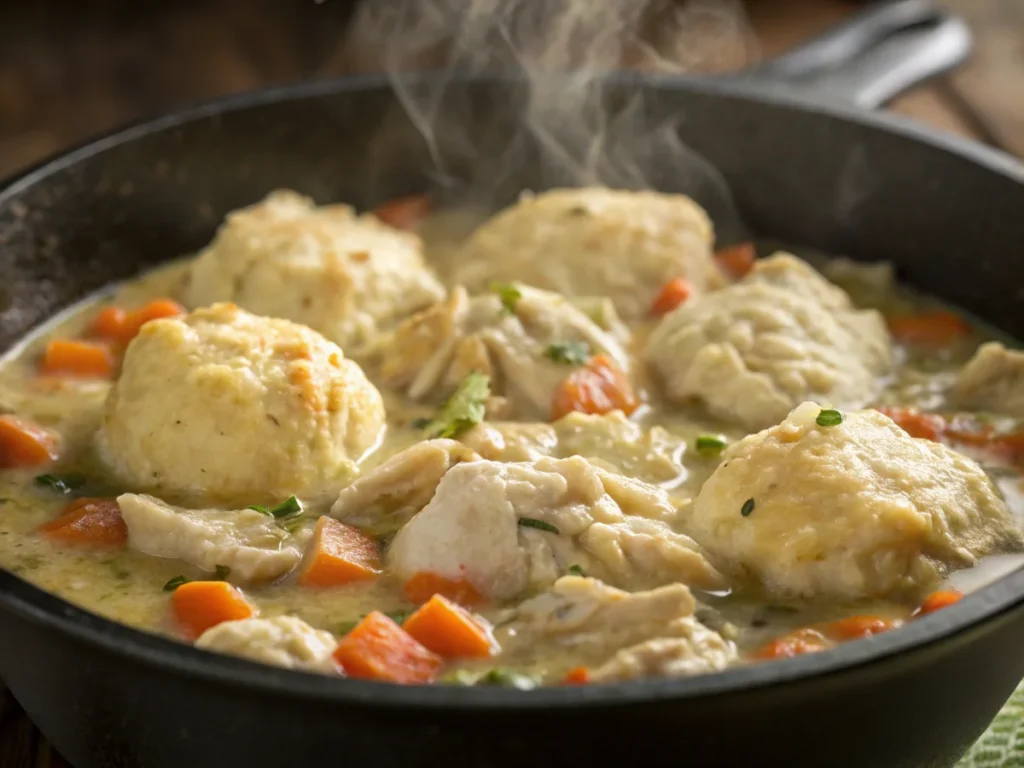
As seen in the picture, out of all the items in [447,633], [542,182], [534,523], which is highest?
[542,182]

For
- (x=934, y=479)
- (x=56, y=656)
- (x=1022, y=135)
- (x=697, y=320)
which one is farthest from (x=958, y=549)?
(x=1022, y=135)

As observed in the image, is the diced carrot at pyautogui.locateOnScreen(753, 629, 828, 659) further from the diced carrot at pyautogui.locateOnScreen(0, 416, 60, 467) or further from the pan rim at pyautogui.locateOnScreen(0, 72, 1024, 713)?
the diced carrot at pyautogui.locateOnScreen(0, 416, 60, 467)

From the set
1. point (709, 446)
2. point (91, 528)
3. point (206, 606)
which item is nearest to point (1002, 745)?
point (709, 446)

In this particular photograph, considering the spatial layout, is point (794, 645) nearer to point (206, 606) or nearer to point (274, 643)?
point (274, 643)

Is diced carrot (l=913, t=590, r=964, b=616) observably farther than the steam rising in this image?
No

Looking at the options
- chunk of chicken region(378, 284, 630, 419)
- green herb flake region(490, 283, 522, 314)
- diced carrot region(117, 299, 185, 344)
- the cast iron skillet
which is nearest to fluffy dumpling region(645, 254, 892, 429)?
chunk of chicken region(378, 284, 630, 419)

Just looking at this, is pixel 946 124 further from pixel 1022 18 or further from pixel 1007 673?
pixel 1007 673
